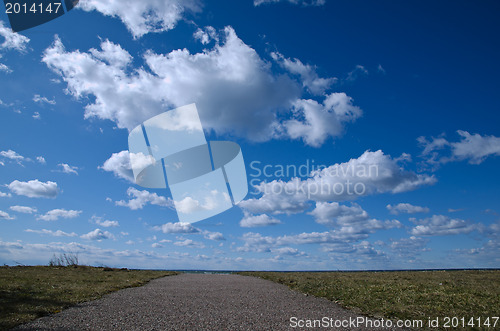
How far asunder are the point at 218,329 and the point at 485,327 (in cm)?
1049

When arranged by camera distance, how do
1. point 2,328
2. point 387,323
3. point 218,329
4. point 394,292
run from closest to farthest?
1. point 2,328
2. point 218,329
3. point 387,323
4. point 394,292

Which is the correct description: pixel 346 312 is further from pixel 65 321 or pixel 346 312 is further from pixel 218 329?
pixel 65 321

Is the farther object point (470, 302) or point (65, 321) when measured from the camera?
point (470, 302)

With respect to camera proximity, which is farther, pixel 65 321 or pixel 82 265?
pixel 82 265

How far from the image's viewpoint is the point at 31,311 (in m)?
13.6

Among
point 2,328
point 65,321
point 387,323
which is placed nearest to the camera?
point 2,328

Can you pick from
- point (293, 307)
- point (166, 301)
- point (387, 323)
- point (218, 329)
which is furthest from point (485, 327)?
point (166, 301)

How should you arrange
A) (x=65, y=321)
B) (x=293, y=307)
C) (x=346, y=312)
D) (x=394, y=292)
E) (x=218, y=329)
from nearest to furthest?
(x=218, y=329) < (x=65, y=321) < (x=346, y=312) < (x=293, y=307) < (x=394, y=292)

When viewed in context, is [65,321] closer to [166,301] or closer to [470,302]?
[166,301]

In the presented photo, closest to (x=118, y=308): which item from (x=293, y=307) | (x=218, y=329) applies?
(x=218, y=329)

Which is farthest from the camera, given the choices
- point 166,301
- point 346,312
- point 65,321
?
point 166,301

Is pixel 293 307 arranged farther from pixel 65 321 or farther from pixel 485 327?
pixel 65 321

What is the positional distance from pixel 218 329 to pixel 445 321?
9.58m

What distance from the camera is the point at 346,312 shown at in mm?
15234
